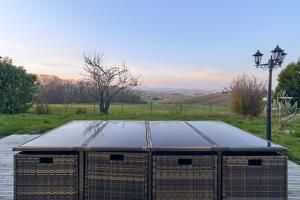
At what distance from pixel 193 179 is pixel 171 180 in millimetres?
154

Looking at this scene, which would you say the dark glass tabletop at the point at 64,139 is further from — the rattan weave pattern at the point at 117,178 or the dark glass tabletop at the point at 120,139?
the rattan weave pattern at the point at 117,178

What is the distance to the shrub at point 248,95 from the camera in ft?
47.0

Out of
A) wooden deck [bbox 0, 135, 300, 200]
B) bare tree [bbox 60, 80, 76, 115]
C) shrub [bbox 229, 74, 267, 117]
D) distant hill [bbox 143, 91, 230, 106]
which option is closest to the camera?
wooden deck [bbox 0, 135, 300, 200]

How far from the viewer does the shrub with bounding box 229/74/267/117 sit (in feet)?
47.0

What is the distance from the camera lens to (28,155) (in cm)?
253

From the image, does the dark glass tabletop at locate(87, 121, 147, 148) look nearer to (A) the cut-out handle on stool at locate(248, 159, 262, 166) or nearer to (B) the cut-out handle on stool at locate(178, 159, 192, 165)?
(B) the cut-out handle on stool at locate(178, 159, 192, 165)

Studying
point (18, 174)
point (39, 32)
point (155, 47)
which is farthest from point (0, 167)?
point (155, 47)

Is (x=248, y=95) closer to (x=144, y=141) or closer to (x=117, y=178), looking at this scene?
(x=144, y=141)

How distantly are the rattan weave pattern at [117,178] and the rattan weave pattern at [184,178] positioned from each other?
98mm

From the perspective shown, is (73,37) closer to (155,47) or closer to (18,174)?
(155,47)

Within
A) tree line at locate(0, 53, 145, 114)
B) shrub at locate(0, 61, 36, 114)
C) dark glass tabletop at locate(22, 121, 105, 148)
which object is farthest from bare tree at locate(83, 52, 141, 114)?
dark glass tabletop at locate(22, 121, 105, 148)

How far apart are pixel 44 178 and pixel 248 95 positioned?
1275 centimetres

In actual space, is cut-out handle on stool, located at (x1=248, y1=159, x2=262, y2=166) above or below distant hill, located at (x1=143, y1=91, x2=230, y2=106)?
below

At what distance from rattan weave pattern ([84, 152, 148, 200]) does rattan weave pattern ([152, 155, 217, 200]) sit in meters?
0.10
